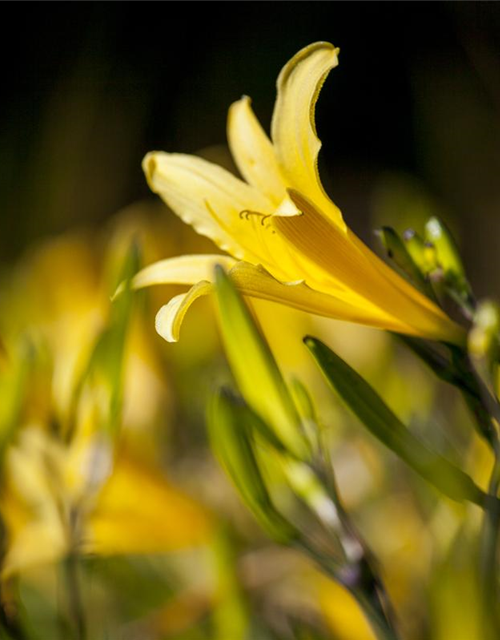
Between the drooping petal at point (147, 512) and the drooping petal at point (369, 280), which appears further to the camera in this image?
the drooping petal at point (147, 512)

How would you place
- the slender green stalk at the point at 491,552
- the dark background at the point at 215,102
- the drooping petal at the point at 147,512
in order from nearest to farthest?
the slender green stalk at the point at 491,552, the drooping petal at the point at 147,512, the dark background at the point at 215,102

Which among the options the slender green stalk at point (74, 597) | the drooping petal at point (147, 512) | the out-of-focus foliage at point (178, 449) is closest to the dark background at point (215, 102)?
the out-of-focus foliage at point (178, 449)

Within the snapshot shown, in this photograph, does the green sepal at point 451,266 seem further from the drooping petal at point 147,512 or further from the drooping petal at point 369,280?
the drooping petal at point 147,512

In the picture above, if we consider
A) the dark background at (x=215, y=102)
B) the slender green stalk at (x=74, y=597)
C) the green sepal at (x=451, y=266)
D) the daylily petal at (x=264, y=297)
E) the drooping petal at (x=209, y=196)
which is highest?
the dark background at (x=215, y=102)

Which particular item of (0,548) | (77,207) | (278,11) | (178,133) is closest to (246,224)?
(0,548)

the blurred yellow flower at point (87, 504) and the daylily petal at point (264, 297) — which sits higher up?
Result: the daylily petal at point (264, 297)

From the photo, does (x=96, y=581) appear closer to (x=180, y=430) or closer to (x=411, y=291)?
(x=180, y=430)

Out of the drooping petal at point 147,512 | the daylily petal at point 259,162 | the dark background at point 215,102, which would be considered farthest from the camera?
the dark background at point 215,102

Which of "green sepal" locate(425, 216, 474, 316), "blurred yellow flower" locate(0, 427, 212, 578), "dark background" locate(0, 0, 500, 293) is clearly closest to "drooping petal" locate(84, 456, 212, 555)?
"blurred yellow flower" locate(0, 427, 212, 578)
